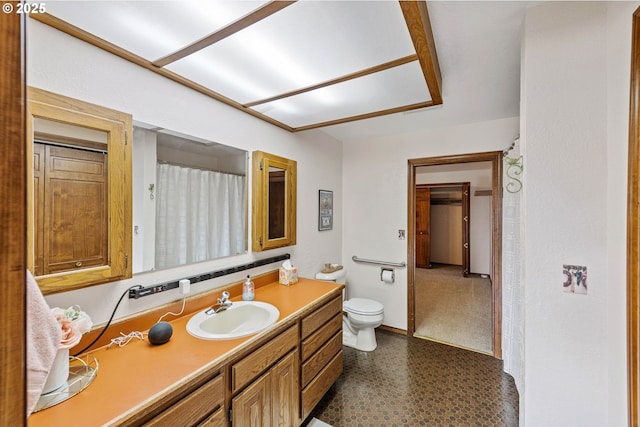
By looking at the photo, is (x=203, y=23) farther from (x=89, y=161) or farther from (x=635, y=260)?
(x=635, y=260)

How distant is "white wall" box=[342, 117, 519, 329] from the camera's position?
2824 mm

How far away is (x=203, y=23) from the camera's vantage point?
1070 millimetres

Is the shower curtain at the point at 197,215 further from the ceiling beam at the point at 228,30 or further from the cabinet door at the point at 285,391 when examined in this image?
the cabinet door at the point at 285,391

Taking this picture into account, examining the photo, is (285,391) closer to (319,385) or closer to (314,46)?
(319,385)

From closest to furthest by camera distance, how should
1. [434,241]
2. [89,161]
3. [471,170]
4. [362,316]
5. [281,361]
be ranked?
[89,161], [281,361], [362,316], [471,170], [434,241]

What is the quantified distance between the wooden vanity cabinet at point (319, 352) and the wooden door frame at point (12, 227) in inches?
53.5

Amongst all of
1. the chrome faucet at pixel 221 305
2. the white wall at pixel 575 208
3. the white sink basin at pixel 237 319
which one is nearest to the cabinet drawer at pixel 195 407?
the white sink basin at pixel 237 319

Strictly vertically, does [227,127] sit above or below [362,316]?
above

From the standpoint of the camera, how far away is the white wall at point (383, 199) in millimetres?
2824

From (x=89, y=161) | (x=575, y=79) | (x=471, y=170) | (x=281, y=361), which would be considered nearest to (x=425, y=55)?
(x=575, y=79)

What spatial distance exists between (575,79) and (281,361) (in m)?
2.02

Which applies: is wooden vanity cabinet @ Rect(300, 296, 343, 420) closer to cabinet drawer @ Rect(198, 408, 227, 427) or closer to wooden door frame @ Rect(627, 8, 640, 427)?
cabinet drawer @ Rect(198, 408, 227, 427)

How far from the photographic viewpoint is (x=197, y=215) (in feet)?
5.60

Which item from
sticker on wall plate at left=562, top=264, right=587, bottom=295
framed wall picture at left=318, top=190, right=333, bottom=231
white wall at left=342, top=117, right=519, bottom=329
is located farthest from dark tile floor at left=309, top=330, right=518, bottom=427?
framed wall picture at left=318, top=190, right=333, bottom=231
